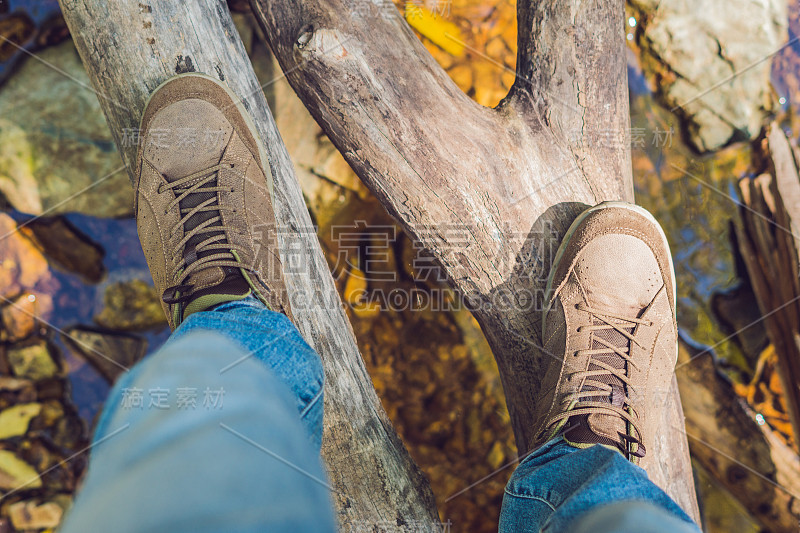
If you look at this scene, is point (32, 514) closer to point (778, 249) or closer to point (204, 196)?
point (204, 196)

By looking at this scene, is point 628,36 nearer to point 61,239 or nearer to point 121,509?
point 121,509

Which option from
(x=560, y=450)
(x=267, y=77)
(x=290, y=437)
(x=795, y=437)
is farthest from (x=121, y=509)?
(x=795, y=437)

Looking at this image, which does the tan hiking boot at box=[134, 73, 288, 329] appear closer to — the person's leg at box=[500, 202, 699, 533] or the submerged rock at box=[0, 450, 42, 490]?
the person's leg at box=[500, 202, 699, 533]

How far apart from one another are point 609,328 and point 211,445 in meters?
1.04

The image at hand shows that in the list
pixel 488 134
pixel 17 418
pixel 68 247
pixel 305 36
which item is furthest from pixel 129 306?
pixel 488 134

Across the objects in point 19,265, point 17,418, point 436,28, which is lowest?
point 17,418

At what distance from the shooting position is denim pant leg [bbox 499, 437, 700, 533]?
693 millimetres

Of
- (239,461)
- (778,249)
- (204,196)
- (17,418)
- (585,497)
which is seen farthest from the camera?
(17,418)

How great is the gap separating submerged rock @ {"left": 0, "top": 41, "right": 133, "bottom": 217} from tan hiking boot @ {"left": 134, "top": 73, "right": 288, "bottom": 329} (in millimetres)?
641

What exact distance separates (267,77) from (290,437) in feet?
4.59

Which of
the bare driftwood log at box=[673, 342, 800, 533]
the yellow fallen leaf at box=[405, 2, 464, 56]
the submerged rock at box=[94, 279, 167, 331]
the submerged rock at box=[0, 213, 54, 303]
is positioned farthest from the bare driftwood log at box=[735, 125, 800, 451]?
the submerged rock at box=[0, 213, 54, 303]

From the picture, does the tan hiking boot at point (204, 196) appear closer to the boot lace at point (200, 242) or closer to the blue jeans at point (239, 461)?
the boot lace at point (200, 242)

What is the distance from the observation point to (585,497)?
0.79 m

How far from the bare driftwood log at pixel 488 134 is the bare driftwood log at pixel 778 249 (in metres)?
0.72
